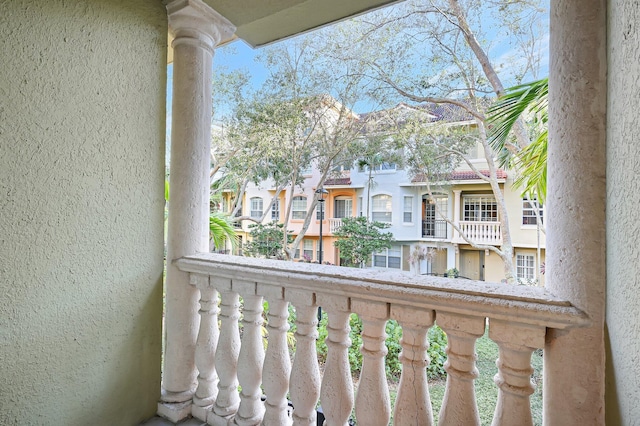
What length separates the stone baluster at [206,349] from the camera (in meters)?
1.29

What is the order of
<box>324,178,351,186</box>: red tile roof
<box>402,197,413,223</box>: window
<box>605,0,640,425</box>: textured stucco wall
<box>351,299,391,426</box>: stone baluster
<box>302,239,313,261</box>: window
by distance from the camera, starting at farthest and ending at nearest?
<box>302,239,313,261</box>: window
<box>324,178,351,186</box>: red tile roof
<box>402,197,413,223</box>: window
<box>351,299,391,426</box>: stone baluster
<box>605,0,640,425</box>: textured stucco wall

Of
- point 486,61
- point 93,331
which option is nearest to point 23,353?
point 93,331

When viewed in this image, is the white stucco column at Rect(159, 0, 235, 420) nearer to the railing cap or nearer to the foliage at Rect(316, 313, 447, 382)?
the railing cap

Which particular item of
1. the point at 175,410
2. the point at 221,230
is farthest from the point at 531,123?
the point at 175,410

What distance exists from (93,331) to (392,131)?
168 cm

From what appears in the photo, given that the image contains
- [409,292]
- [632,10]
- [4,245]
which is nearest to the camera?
[632,10]

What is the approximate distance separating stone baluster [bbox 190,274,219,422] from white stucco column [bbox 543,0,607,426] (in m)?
1.15

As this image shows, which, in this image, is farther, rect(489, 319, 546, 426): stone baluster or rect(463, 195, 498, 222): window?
rect(463, 195, 498, 222): window

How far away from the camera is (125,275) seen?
127 centimetres

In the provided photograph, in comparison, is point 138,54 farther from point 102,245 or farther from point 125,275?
point 125,275

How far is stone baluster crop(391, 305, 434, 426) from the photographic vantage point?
2.84ft

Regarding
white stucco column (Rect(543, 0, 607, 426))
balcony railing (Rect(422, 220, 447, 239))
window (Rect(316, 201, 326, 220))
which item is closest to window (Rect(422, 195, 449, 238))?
balcony railing (Rect(422, 220, 447, 239))

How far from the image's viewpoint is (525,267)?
143 centimetres

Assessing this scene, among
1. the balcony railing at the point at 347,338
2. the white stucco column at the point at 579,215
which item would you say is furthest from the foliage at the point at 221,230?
the white stucco column at the point at 579,215
